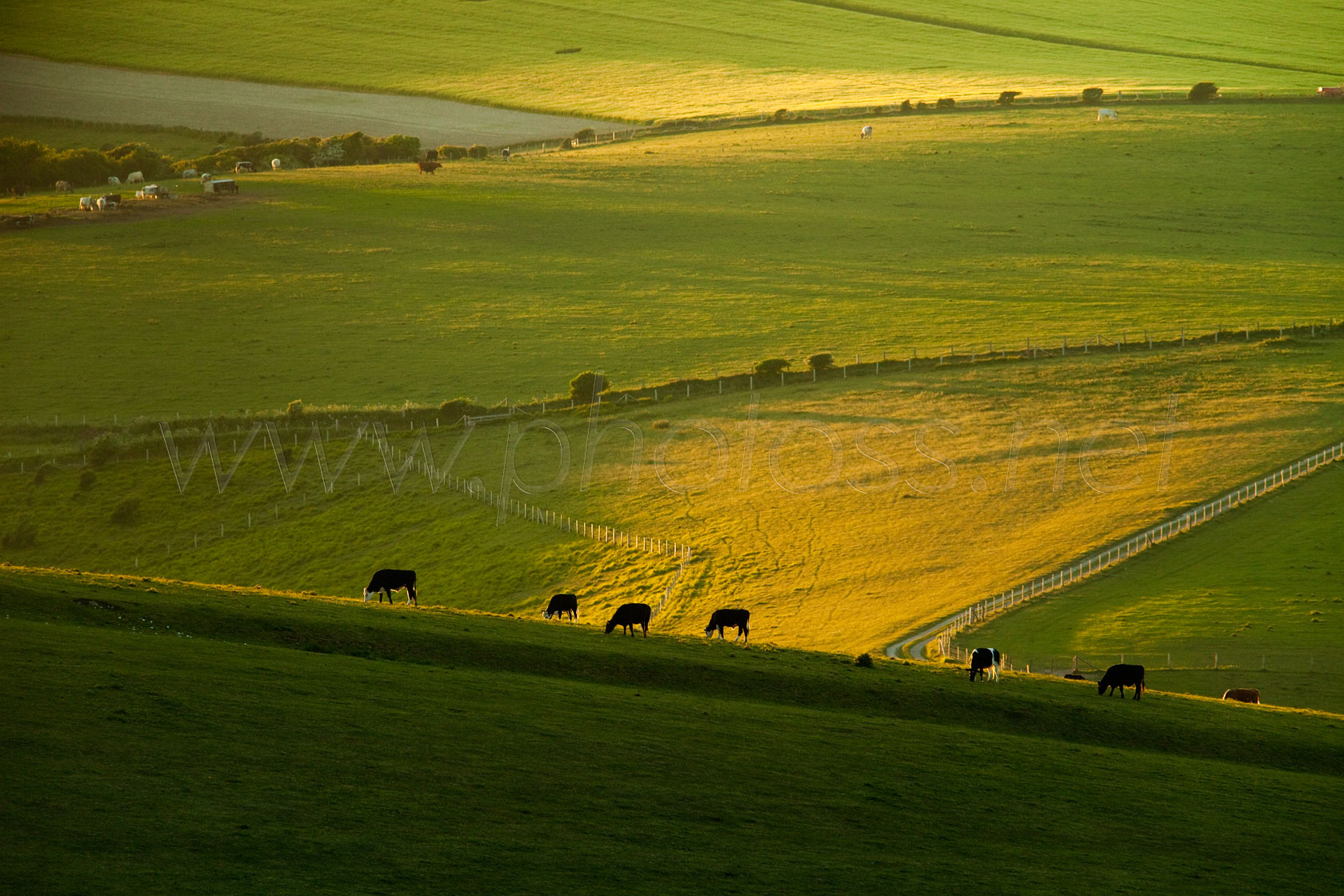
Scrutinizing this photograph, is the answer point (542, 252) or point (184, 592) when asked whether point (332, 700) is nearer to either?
point (184, 592)

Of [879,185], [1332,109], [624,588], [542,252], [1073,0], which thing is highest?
[1073,0]

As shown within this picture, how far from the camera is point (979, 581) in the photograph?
46312 millimetres

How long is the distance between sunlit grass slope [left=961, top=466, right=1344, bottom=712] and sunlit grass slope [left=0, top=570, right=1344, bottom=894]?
954 cm

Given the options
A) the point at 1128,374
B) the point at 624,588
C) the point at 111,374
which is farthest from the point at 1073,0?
the point at 624,588

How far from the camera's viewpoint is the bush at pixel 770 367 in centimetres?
7362

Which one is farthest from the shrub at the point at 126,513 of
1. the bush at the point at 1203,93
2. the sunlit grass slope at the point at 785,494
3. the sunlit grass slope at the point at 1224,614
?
the bush at the point at 1203,93

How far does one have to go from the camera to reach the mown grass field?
143625 millimetres

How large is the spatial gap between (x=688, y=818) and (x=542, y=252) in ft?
277

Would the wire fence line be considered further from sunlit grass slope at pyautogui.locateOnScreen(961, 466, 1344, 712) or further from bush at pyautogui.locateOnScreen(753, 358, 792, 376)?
bush at pyautogui.locateOnScreen(753, 358, 792, 376)

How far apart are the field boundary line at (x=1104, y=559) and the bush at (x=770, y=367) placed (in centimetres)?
2691

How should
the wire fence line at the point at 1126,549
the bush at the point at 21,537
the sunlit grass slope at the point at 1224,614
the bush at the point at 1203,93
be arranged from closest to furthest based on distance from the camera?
1. the sunlit grass slope at the point at 1224,614
2. the wire fence line at the point at 1126,549
3. the bush at the point at 21,537
4. the bush at the point at 1203,93

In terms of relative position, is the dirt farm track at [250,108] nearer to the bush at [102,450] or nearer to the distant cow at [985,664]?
the bush at [102,450]

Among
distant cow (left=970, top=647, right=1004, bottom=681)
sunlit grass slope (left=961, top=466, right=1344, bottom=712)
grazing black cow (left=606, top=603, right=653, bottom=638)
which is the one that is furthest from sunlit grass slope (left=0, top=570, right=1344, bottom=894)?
sunlit grass slope (left=961, top=466, right=1344, bottom=712)

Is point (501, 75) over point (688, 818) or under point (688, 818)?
over
